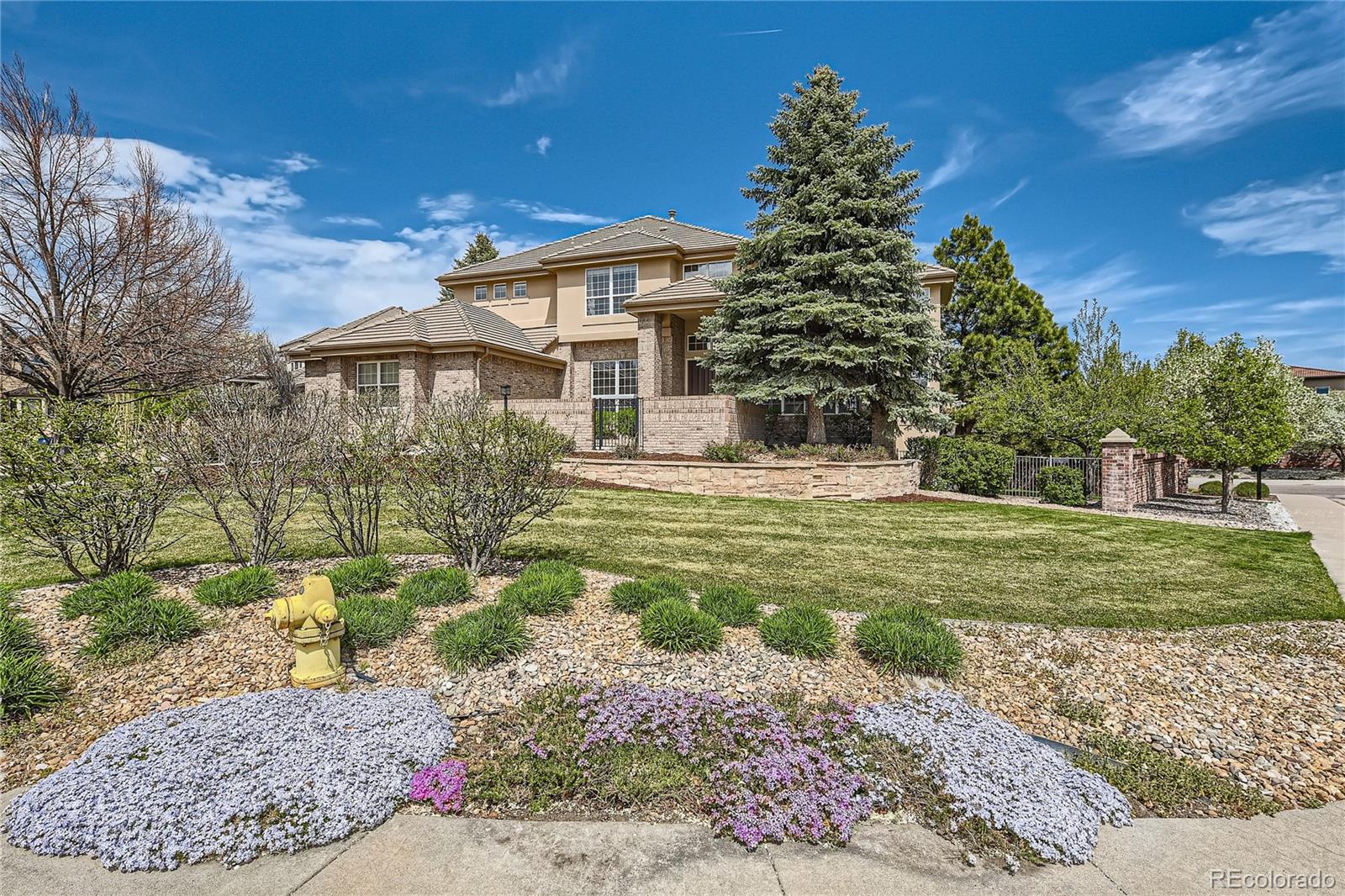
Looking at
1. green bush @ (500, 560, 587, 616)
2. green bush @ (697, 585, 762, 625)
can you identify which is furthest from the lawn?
green bush @ (500, 560, 587, 616)

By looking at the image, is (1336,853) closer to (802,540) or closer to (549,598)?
(549,598)

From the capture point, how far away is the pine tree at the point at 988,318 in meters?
23.6

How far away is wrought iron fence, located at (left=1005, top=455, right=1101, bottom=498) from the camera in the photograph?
15404 mm

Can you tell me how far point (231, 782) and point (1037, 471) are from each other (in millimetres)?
17710

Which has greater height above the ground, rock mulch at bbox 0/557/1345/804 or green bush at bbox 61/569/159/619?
green bush at bbox 61/569/159/619

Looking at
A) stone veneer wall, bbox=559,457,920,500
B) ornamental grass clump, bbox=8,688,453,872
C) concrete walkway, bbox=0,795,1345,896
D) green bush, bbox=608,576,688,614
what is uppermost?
stone veneer wall, bbox=559,457,920,500

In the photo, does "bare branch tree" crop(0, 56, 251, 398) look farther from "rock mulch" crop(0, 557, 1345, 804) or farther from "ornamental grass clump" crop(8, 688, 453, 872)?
"ornamental grass clump" crop(8, 688, 453, 872)

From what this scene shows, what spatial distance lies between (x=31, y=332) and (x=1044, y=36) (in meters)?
20.6

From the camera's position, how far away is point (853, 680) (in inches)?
165

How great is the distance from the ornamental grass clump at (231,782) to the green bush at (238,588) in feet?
5.44

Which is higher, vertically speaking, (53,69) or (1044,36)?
(53,69)

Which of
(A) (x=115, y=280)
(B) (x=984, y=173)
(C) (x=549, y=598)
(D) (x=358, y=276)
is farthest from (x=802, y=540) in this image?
(D) (x=358, y=276)

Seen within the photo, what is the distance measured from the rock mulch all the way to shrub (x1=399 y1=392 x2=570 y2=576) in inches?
38.1

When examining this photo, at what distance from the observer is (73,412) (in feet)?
17.8
